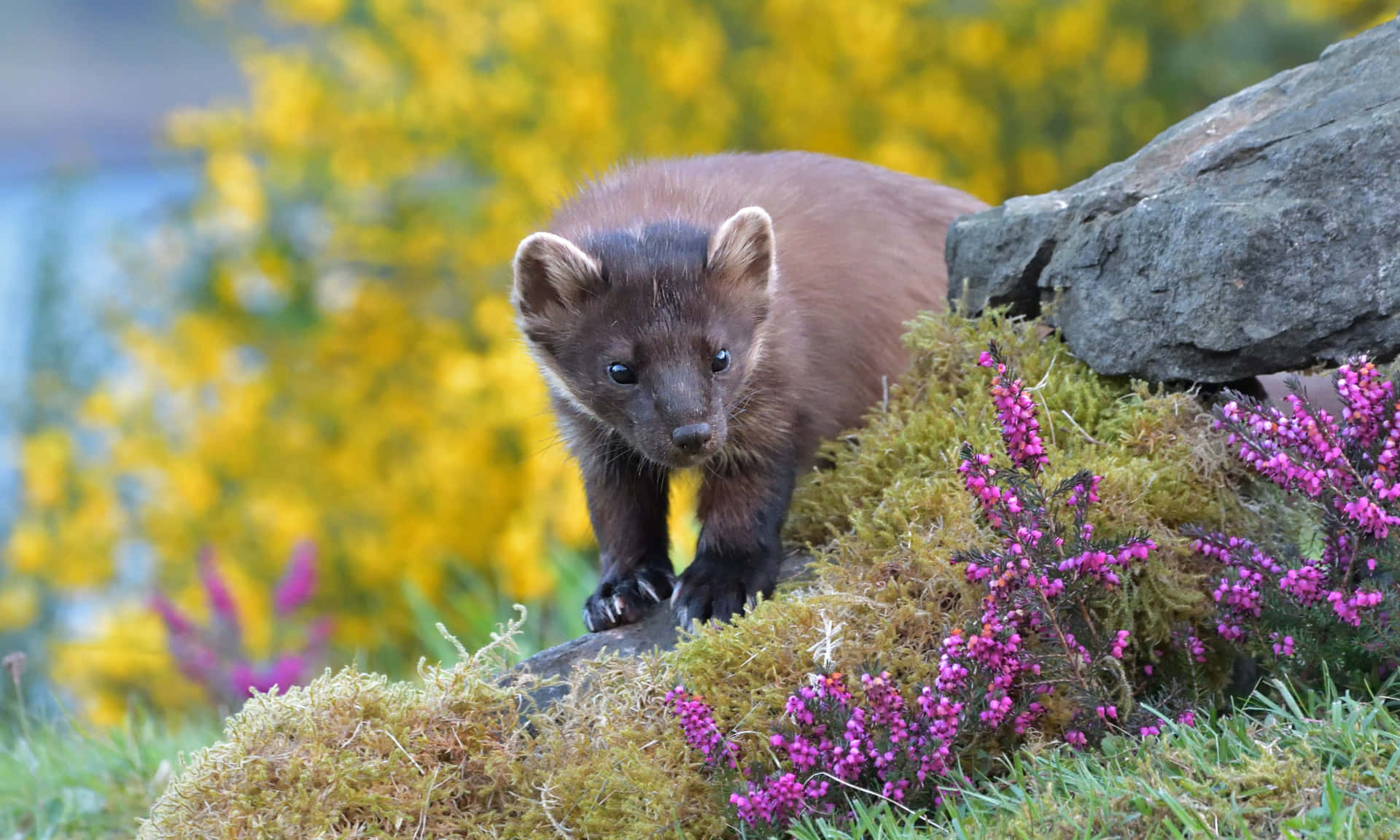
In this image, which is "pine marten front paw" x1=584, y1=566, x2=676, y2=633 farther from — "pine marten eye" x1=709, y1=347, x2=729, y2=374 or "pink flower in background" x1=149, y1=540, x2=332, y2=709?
"pink flower in background" x1=149, y1=540, x2=332, y2=709

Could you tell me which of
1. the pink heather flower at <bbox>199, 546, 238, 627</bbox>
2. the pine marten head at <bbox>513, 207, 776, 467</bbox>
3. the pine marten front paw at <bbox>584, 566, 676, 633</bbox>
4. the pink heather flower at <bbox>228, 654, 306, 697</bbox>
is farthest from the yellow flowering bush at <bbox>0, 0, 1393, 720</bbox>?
the pine marten head at <bbox>513, 207, 776, 467</bbox>

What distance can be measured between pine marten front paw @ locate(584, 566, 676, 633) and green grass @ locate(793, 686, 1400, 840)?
49.6 inches

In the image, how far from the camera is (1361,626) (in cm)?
291

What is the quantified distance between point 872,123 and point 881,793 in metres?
6.60

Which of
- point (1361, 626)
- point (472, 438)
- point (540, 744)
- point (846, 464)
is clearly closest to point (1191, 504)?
point (1361, 626)

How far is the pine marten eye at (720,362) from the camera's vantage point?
12.8 ft

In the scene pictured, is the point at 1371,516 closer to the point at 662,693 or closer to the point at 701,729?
the point at 701,729

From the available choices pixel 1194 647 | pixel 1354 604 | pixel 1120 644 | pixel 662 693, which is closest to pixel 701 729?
pixel 662 693

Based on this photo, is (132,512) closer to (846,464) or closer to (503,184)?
(503,184)

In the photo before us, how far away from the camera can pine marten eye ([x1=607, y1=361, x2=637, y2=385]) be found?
388cm

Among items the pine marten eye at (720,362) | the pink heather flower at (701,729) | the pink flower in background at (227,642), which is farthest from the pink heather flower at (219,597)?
the pink heather flower at (701,729)

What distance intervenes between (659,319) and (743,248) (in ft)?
1.18

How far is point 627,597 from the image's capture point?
13.4ft

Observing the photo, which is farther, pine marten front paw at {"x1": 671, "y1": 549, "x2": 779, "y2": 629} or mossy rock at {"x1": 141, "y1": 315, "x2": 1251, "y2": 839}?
pine marten front paw at {"x1": 671, "y1": 549, "x2": 779, "y2": 629}
